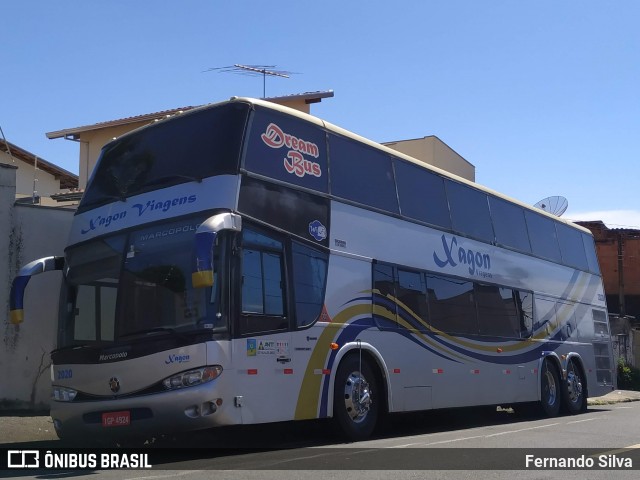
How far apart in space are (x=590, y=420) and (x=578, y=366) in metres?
3.51

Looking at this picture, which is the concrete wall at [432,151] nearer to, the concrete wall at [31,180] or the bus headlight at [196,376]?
the concrete wall at [31,180]

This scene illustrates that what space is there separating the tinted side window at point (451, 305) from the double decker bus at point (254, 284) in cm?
4

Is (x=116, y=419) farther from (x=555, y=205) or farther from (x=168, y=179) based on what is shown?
(x=555, y=205)

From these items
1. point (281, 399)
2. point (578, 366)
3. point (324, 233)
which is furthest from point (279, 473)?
point (578, 366)

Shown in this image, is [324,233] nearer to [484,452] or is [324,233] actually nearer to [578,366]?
[484,452]

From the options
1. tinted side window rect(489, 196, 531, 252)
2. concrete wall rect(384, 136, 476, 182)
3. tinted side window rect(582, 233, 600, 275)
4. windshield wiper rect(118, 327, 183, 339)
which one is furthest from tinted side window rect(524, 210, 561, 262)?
concrete wall rect(384, 136, 476, 182)

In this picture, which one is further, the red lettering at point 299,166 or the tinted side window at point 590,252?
the tinted side window at point 590,252

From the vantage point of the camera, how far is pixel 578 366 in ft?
63.0

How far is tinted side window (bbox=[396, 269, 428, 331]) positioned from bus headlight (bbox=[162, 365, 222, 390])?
171 inches

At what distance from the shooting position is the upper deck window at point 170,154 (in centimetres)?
976

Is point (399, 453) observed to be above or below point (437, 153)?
below

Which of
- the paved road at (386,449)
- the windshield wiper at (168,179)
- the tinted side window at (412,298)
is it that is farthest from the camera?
the tinted side window at (412,298)

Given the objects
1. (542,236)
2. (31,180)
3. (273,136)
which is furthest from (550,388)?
(31,180)

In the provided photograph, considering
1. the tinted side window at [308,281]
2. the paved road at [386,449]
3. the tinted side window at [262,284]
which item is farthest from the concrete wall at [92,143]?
the tinted side window at [262,284]
